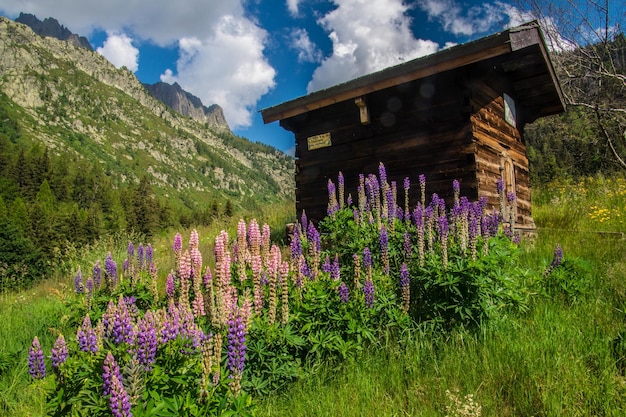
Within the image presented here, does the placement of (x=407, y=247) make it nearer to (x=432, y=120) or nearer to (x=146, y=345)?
(x=146, y=345)

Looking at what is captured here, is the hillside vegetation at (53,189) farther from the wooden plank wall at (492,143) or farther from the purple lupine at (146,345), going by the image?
the purple lupine at (146,345)

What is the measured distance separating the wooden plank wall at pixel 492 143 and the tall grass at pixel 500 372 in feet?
12.4

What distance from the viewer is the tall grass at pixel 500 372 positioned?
288 centimetres

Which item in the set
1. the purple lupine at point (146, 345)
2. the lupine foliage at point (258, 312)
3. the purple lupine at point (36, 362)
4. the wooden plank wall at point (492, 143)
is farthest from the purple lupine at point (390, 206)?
the purple lupine at point (36, 362)

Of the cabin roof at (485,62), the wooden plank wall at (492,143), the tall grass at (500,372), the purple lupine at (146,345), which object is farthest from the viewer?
the wooden plank wall at (492,143)

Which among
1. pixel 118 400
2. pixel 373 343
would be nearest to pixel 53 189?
pixel 373 343

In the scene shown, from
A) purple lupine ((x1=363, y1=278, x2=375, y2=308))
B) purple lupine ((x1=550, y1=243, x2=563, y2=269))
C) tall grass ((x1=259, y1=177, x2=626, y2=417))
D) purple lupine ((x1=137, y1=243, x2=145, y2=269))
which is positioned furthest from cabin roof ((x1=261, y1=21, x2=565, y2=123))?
purple lupine ((x1=137, y1=243, x2=145, y2=269))

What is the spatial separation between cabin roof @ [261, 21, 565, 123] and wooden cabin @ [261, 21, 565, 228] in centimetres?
2

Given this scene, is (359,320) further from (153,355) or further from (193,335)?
(153,355)

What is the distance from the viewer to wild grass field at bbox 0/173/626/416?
239 cm

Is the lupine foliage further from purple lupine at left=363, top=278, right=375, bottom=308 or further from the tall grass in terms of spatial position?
the tall grass

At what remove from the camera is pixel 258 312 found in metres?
3.49

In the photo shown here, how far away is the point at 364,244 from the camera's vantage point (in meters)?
5.24

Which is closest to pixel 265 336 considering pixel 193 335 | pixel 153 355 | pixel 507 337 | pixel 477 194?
pixel 193 335
